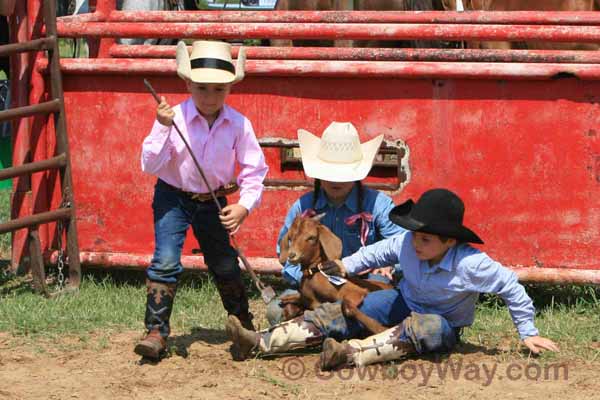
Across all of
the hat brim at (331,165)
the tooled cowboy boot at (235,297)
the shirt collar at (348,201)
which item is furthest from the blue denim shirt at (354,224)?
the tooled cowboy boot at (235,297)

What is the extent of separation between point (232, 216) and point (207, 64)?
0.67m

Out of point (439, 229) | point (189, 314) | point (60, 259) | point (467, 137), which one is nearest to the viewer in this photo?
point (439, 229)

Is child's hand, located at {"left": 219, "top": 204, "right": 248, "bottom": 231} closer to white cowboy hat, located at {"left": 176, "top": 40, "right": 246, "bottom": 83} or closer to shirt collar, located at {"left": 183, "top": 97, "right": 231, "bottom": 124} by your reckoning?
shirt collar, located at {"left": 183, "top": 97, "right": 231, "bottom": 124}

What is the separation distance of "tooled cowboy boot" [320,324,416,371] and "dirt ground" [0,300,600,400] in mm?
49

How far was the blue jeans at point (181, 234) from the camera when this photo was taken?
193 inches

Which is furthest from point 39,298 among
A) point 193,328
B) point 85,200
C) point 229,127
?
point 229,127

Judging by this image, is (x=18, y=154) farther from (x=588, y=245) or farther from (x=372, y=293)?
(x=588, y=245)

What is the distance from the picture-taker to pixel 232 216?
4.79m

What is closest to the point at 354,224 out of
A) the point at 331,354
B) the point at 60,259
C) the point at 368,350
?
the point at 368,350

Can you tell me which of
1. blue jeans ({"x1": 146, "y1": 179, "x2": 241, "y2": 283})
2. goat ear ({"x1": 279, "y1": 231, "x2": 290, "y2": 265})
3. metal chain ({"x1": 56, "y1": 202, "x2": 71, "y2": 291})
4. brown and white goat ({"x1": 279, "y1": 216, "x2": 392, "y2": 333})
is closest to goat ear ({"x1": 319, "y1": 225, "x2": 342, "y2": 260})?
brown and white goat ({"x1": 279, "y1": 216, "x2": 392, "y2": 333})

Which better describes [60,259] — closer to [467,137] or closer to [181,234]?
[181,234]

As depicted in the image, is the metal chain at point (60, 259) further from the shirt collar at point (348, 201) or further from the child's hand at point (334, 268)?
the child's hand at point (334, 268)

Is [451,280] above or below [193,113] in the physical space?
below

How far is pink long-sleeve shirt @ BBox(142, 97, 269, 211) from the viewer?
4902 mm
